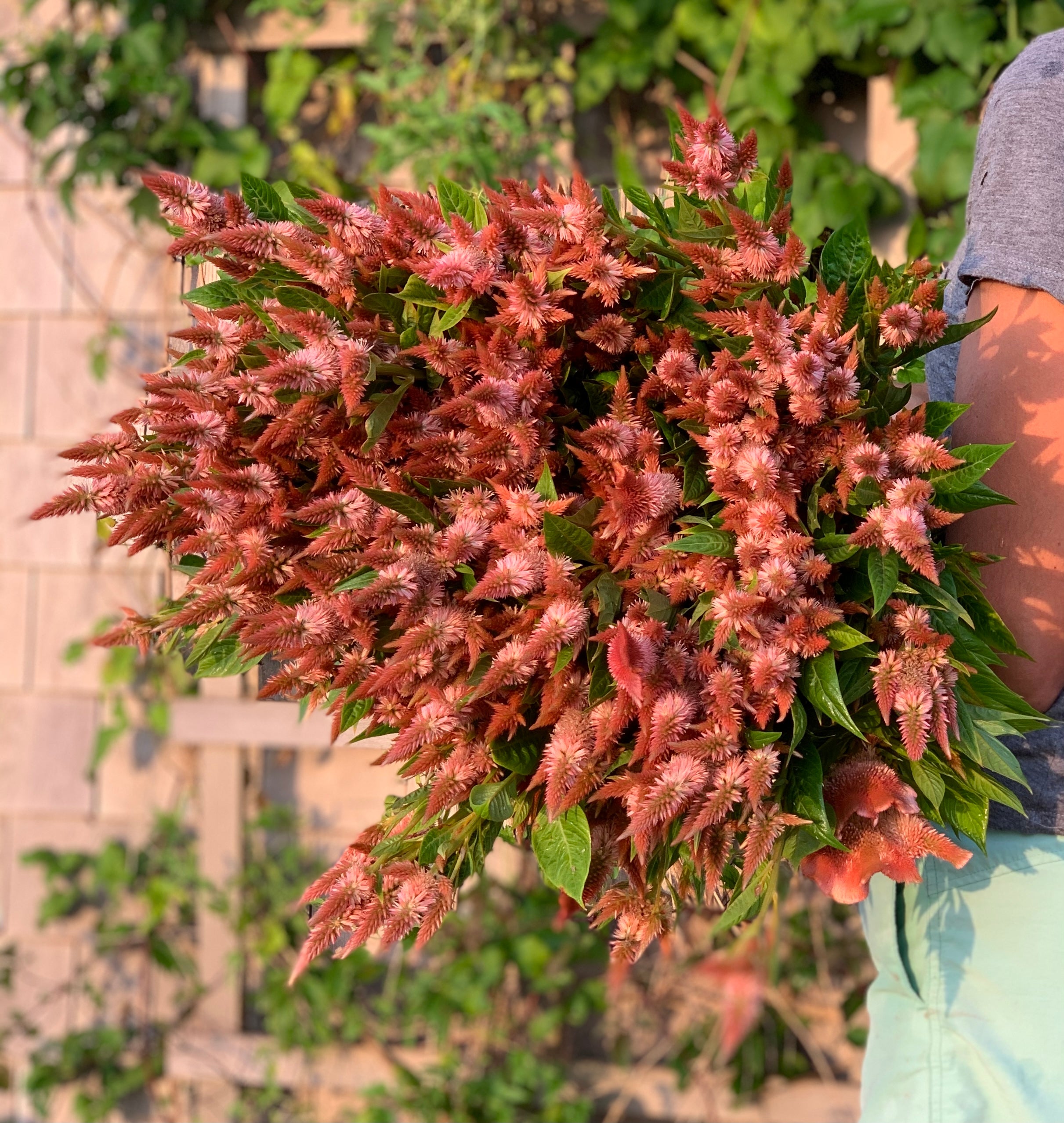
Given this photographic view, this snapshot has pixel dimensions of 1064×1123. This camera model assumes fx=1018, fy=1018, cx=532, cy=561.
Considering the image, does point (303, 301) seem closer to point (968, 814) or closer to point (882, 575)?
point (882, 575)

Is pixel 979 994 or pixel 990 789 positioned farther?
pixel 979 994

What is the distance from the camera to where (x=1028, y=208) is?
2.63 feet

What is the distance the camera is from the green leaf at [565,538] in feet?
2.18

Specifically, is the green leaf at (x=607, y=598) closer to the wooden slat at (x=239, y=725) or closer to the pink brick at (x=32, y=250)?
the wooden slat at (x=239, y=725)

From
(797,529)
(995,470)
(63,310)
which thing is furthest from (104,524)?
(63,310)

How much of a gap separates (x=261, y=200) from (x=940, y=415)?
0.54 metres

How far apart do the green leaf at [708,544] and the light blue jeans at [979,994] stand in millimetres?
446

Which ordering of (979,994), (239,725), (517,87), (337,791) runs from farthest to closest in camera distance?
(337,791) → (239,725) → (517,87) → (979,994)

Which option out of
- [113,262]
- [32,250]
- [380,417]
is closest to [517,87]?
[113,262]

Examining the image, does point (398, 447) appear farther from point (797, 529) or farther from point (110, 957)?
point (110, 957)

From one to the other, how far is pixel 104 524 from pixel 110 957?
1.91m

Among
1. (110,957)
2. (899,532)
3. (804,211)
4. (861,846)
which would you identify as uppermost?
(804,211)

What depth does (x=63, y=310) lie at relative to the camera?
241 cm

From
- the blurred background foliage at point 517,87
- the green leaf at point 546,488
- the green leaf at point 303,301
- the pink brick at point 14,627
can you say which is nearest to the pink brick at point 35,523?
the pink brick at point 14,627
